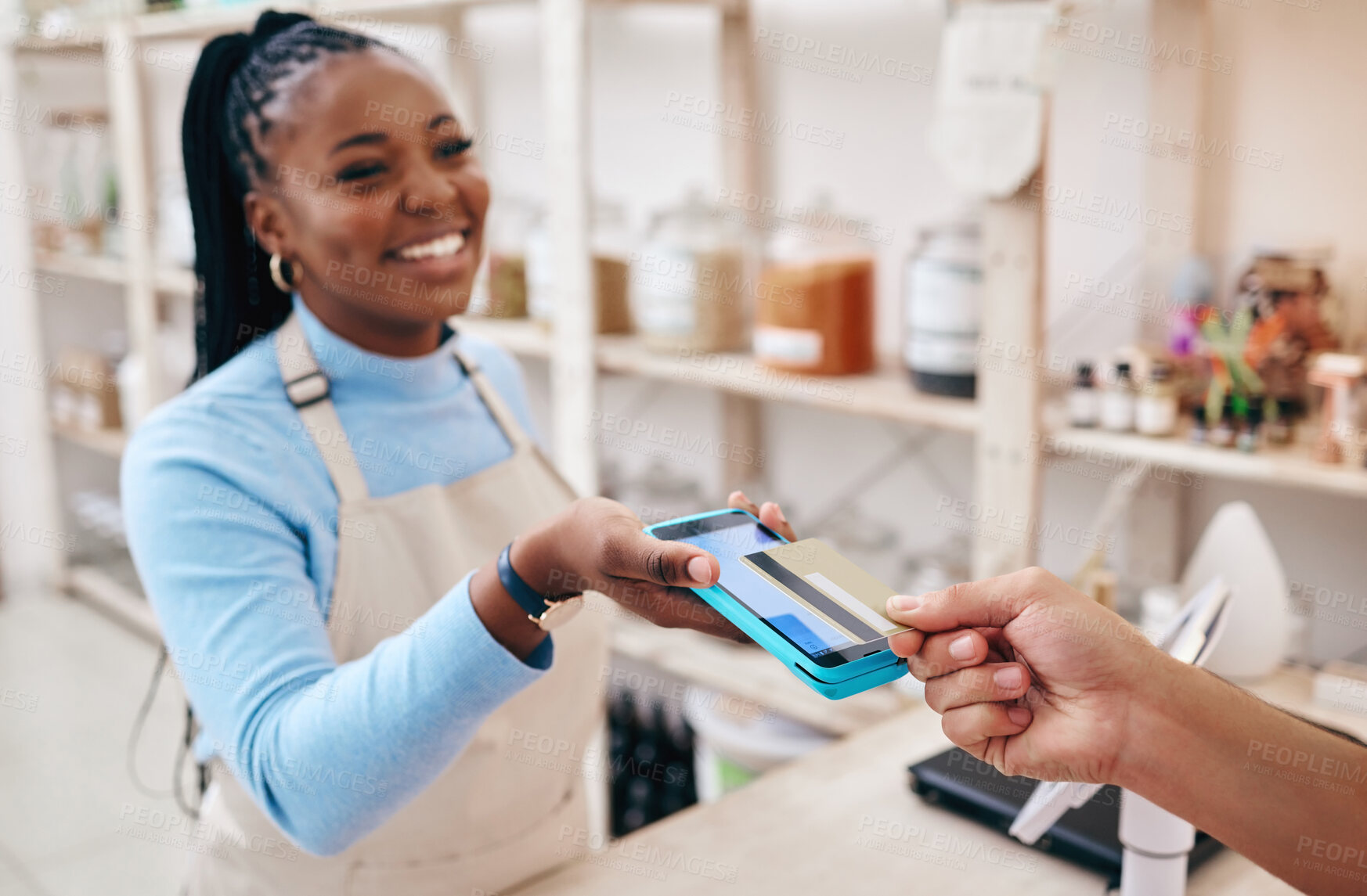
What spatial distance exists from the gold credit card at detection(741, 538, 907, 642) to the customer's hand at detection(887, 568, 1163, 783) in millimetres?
18

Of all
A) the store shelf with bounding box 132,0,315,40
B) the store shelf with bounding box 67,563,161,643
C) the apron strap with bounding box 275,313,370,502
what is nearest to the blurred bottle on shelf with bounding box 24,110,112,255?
the store shelf with bounding box 132,0,315,40

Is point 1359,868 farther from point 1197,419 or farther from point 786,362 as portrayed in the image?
point 786,362

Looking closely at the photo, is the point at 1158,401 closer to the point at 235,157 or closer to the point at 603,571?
the point at 603,571

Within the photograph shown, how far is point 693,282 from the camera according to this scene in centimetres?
173

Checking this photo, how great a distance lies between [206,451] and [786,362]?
864 millimetres

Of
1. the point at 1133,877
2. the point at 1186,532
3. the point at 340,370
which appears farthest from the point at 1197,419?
the point at 340,370

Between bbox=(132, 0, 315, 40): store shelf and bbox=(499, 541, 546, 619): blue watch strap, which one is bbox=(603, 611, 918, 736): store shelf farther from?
bbox=(132, 0, 315, 40): store shelf

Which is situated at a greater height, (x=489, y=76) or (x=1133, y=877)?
(x=489, y=76)

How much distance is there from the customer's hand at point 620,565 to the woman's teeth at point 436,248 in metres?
0.37

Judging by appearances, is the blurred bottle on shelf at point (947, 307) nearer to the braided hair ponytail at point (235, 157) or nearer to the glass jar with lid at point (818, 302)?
the glass jar with lid at point (818, 302)

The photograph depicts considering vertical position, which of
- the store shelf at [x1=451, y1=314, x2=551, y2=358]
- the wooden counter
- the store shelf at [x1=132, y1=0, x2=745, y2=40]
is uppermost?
the store shelf at [x1=132, y1=0, x2=745, y2=40]

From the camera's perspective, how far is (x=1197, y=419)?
1307mm

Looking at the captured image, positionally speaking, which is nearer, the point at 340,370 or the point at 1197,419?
the point at 340,370

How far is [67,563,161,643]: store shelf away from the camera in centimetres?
312
